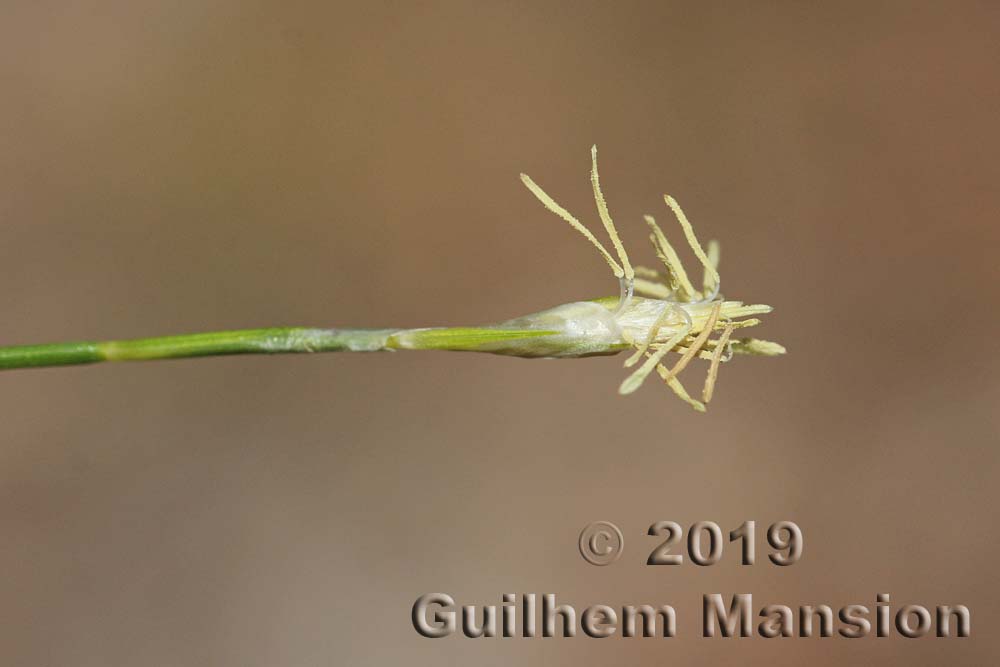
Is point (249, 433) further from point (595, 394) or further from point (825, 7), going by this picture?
point (825, 7)

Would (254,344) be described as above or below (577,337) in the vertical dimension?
below

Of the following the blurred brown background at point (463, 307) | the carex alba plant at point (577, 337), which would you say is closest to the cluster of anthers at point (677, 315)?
the carex alba plant at point (577, 337)

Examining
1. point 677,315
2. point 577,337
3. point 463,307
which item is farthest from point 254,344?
point 463,307

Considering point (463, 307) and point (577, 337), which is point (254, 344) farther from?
point (463, 307)

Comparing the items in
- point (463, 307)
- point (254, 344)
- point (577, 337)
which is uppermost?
point (463, 307)

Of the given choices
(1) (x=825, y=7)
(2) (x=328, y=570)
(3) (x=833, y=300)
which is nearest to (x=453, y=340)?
(2) (x=328, y=570)

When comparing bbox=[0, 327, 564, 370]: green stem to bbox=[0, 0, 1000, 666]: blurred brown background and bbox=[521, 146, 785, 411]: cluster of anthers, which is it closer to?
bbox=[521, 146, 785, 411]: cluster of anthers

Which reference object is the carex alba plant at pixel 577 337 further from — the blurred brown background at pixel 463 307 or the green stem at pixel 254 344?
the blurred brown background at pixel 463 307
